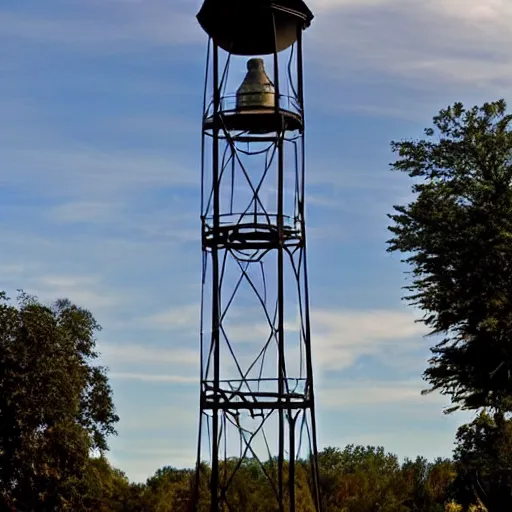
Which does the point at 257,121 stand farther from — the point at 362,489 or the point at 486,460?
the point at 362,489

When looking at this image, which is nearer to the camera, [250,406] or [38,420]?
[250,406]

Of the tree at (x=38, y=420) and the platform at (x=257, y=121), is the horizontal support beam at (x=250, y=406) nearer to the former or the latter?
the platform at (x=257, y=121)

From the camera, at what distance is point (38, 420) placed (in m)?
41.4

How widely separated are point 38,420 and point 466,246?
50.7ft

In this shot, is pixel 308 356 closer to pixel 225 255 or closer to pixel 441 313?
pixel 225 255

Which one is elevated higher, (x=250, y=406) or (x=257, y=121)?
(x=257, y=121)

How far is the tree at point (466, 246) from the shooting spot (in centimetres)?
4081

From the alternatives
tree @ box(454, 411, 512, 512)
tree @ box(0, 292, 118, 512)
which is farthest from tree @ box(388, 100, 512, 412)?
tree @ box(0, 292, 118, 512)

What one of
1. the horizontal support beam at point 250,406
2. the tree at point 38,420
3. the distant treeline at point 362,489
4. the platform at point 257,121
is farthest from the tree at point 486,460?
the platform at point 257,121

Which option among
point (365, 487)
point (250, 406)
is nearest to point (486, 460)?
point (365, 487)

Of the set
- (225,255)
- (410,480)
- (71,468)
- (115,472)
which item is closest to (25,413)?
(71,468)

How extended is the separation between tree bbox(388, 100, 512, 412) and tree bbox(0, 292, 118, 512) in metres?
12.1

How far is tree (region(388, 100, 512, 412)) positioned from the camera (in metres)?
40.8

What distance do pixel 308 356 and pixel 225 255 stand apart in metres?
2.42
